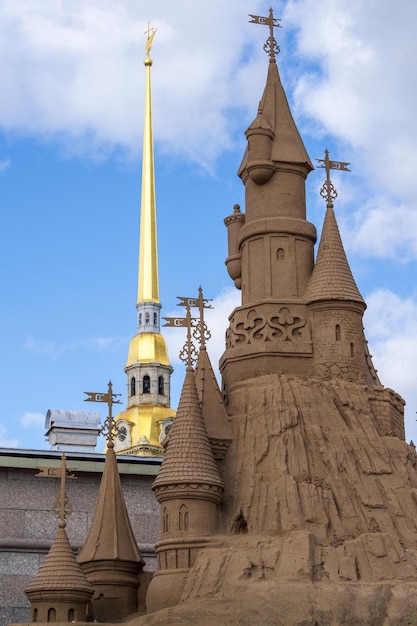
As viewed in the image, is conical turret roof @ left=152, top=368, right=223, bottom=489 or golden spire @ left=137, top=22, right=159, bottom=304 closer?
conical turret roof @ left=152, top=368, right=223, bottom=489

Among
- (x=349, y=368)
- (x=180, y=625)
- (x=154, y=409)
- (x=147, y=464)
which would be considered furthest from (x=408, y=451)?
(x=154, y=409)

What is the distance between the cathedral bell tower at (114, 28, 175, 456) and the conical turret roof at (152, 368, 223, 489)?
36.7 metres

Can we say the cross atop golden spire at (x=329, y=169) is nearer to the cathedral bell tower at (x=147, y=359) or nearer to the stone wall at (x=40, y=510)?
the stone wall at (x=40, y=510)

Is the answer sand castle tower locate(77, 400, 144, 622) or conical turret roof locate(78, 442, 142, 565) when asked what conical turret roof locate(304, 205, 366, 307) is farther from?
sand castle tower locate(77, 400, 144, 622)

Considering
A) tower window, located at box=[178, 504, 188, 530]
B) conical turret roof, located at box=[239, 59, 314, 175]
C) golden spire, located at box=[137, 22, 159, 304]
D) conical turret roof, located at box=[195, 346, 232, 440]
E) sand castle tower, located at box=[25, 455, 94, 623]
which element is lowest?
sand castle tower, located at box=[25, 455, 94, 623]

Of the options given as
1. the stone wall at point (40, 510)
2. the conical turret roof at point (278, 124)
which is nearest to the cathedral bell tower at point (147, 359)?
the stone wall at point (40, 510)

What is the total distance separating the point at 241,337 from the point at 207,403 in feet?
7.23

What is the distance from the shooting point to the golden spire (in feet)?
226

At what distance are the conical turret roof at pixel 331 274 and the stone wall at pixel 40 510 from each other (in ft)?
39.8

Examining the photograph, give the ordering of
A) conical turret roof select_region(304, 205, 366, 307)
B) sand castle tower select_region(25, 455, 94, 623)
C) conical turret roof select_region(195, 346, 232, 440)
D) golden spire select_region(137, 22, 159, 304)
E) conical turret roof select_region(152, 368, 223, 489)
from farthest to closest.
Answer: golden spire select_region(137, 22, 159, 304), conical turret roof select_region(304, 205, 366, 307), conical turret roof select_region(195, 346, 232, 440), conical turret roof select_region(152, 368, 223, 489), sand castle tower select_region(25, 455, 94, 623)

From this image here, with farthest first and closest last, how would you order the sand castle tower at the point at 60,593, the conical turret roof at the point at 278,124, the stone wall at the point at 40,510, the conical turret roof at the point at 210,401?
the stone wall at the point at 40,510, the conical turret roof at the point at 278,124, the conical turret roof at the point at 210,401, the sand castle tower at the point at 60,593

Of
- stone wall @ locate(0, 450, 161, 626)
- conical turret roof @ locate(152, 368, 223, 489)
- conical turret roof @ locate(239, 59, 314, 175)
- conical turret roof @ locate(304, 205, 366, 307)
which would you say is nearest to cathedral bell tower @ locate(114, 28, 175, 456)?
stone wall @ locate(0, 450, 161, 626)

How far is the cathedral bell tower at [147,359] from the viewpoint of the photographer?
229 feet

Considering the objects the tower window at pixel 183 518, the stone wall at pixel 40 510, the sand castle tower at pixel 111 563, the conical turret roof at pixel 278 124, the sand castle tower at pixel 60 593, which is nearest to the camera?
the sand castle tower at pixel 60 593
